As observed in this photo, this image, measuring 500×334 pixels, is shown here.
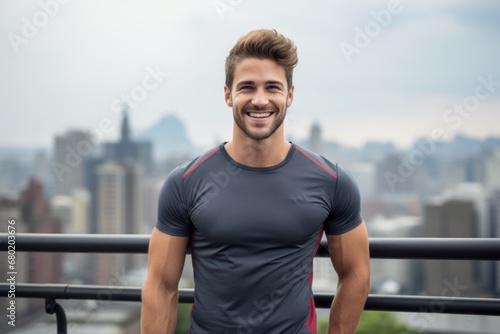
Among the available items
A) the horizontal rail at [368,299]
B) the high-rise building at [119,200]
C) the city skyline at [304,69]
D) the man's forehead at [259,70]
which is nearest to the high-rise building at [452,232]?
the city skyline at [304,69]

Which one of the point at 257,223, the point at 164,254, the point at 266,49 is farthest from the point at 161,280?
the point at 266,49

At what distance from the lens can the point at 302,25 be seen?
63625 millimetres

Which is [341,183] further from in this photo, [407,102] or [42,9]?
[407,102]

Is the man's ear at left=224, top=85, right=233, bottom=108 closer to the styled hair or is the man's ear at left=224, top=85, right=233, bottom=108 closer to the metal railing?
the styled hair

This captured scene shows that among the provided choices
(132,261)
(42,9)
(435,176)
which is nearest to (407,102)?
(435,176)

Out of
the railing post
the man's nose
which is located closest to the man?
the man's nose

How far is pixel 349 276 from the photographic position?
4.99 ft

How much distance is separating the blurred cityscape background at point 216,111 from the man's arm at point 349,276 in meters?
41.6

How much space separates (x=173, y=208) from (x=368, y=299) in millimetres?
620

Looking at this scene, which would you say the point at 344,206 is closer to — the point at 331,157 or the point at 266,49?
the point at 266,49

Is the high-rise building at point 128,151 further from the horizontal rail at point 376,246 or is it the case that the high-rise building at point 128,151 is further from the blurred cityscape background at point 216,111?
the horizontal rail at point 376,246

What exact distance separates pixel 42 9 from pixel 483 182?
54.5 meters

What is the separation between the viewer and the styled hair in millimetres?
1401

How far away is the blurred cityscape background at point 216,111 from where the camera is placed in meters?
49.0
